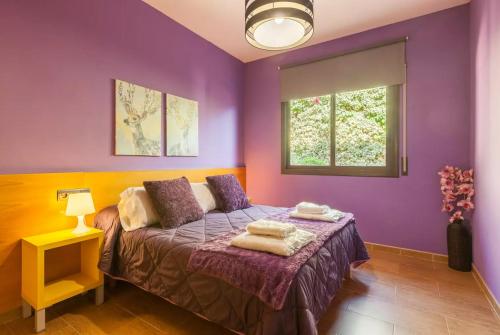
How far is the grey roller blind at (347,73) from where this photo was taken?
295cm

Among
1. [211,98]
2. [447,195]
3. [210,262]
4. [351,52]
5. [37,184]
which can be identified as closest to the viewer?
[210,262]

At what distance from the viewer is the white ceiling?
2602mm

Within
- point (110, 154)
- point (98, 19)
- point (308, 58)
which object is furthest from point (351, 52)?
point (110, 154)

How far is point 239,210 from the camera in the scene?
2.81m

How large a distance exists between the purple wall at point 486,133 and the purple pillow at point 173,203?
242 centimetres

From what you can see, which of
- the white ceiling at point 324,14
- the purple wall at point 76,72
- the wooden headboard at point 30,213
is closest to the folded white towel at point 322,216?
the purple wall at point 76,72

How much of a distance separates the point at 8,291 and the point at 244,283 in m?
1.75

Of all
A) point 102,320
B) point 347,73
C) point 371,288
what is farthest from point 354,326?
point 347,73

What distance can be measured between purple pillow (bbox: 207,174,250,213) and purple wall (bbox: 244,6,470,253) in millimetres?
1191

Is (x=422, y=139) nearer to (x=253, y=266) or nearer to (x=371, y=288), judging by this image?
(x=371, y=288)

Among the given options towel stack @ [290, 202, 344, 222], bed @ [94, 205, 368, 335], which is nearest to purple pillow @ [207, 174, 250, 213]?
bed @ [94, 205, 368, 335]

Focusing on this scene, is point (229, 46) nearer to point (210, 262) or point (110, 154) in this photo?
point (110, 154)

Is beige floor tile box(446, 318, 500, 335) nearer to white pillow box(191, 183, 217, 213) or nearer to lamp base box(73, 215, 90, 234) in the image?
white pillow box(191, 183, 217, 213)

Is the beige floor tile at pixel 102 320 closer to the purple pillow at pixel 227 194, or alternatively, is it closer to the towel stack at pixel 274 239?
the towel stack at pixel 274 239
